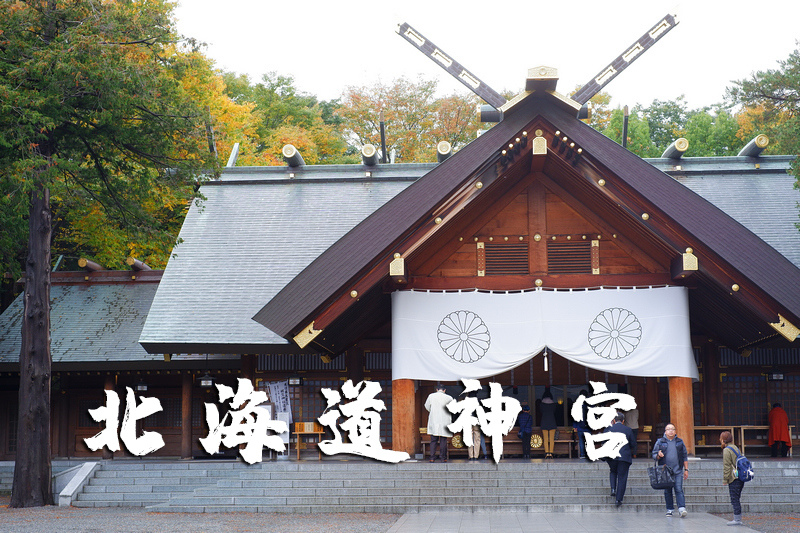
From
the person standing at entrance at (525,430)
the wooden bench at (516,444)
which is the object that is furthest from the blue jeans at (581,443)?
the person standing at entrance at (525,430)

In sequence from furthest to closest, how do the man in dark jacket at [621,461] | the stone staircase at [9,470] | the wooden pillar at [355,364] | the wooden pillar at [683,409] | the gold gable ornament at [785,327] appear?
the wooden pillar at [355,364]
the stone staircase at [9,470]
the wooden pillar at [683,409]
the gold gable ornament at [785,327]
the man in dark jacket at [621,461]

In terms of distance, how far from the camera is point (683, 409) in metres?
14.1

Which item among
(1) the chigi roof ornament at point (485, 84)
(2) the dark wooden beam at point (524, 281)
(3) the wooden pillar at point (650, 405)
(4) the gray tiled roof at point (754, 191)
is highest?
(1) the chigi roof ornament at point (485, 84)

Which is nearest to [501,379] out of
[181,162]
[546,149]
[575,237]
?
[575,237]

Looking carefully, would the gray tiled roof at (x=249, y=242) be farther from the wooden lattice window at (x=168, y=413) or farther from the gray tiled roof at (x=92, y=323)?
the wooden lattice window at (x=168, y=413)

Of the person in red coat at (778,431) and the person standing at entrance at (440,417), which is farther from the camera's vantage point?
the person in red coat at (778,431)

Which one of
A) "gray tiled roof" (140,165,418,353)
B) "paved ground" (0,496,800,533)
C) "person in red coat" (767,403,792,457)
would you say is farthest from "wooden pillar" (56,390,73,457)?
"person in red coat" (767,403,792,457)

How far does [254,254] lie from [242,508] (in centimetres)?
798

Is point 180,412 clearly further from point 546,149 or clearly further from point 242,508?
point 546,149

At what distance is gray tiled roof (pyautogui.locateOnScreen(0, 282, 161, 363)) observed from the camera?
19031mm

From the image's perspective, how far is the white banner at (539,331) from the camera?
14.4 metres

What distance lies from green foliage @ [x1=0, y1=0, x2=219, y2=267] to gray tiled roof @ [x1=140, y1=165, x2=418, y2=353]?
2.22 m

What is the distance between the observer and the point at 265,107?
37.9m

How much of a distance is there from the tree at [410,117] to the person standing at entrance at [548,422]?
786 inches
